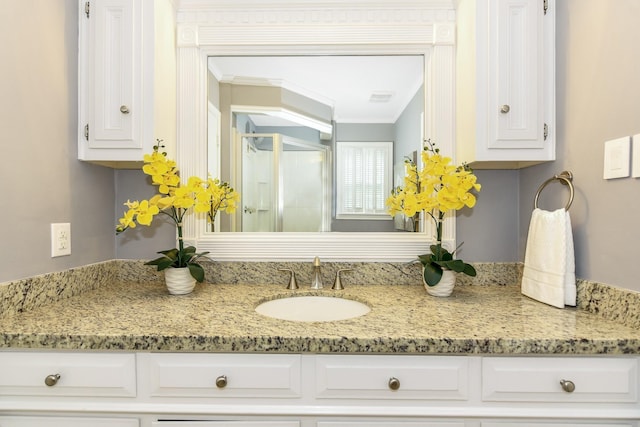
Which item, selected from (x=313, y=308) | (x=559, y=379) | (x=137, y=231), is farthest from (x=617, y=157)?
(x=137, y=231)

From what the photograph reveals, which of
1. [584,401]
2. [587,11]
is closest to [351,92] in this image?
[587,11]

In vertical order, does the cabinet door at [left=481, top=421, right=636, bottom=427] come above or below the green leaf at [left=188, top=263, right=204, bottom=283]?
below

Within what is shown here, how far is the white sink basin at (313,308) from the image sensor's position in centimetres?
136

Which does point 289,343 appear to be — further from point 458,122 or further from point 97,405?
point 458,122

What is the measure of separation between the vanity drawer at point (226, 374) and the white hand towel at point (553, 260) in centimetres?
87

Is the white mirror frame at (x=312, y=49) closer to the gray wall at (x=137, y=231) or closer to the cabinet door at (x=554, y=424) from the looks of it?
the gray wall at (x=137, y=231)

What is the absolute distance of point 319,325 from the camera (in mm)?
987

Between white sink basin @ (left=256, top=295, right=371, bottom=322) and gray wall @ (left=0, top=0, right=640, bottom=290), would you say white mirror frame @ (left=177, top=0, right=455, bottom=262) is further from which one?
gray wall @ (left=0, top=0, right=640, bottom=290)

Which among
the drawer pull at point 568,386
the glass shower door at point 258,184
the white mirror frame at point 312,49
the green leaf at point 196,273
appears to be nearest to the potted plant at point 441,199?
the white mirror frame at point 312,49

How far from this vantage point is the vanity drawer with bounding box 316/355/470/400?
36.6 inches

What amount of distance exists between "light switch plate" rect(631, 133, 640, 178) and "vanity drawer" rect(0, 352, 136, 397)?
141 cm

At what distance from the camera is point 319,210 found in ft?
5.24

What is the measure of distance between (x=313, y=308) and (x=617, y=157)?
108cm

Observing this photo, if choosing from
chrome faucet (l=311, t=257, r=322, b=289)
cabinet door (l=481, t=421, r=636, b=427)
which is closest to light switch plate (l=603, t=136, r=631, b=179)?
cabinet door (l=481, t=421, r=636, b=427)
